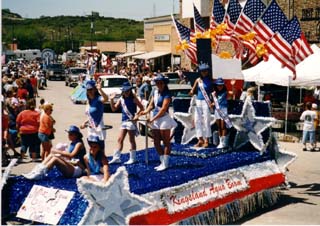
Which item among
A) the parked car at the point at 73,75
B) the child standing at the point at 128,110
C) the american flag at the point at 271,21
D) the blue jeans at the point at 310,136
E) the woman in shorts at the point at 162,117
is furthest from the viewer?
the parked car at the point at 73,75

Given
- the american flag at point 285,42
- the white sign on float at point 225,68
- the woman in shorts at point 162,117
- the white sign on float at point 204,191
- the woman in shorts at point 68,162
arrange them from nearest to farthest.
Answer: the white sign on float at point 204,191
the woman in shorts at point 68,162
the woman in shorts at point 162,117
the white sign on float at point 225,68
the american flag at point 285,42

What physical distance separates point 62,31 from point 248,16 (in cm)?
11407

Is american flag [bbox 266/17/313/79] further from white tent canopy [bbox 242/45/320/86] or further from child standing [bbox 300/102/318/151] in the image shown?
white tent canopy [bbox 242/45/320/86]

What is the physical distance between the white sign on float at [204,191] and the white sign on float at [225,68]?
2550mm

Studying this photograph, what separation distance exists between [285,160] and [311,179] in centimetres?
150

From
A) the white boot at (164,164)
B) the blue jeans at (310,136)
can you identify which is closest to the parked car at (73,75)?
the blue jeans at (310,136)

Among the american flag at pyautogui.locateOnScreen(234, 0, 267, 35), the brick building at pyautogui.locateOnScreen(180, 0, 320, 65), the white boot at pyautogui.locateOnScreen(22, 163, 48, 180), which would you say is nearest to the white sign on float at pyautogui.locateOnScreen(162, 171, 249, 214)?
the white boot at pyautogui.locateOnScreen(22, 163, 48, 180)

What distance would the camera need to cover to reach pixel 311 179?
11.7 metres

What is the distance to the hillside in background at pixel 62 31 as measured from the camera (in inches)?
3949

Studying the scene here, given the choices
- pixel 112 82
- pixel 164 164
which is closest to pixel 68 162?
pixel 164 164

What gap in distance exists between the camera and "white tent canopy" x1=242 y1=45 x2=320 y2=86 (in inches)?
655

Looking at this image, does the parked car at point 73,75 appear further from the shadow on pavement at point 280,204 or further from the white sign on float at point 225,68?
the shadow on pavement at point 280,204

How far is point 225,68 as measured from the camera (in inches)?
448

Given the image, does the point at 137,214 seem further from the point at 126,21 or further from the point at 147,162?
the point at 126,21
